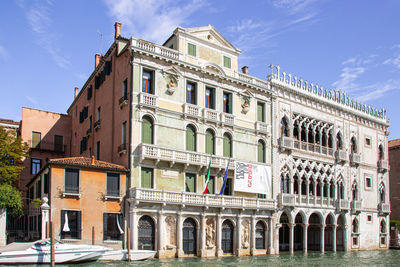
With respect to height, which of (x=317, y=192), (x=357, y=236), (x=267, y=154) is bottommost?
(x=357, y=236)

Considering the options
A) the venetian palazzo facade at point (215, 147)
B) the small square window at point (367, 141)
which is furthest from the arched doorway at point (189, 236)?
the small square window at point (367, 141)

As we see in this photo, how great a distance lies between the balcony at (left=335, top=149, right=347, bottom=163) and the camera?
39812 millimetres

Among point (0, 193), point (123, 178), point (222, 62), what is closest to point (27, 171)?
point (0, 193)

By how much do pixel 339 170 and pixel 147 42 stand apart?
20.8 metres

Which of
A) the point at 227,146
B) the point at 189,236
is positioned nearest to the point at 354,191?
the point at 227,146

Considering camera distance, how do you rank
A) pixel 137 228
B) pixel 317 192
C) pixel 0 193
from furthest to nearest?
pixel 317 192 < pixel 0 193 < pixel 137 228

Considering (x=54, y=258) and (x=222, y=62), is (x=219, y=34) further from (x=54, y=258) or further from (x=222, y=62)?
(x=54, y=258)

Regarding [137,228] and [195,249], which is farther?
[195,249]

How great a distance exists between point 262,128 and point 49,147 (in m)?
19.1

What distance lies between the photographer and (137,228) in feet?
86.7

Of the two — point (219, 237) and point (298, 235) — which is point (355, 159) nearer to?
point (298, 235)

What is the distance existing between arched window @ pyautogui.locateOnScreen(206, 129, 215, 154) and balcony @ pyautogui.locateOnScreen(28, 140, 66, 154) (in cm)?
1650

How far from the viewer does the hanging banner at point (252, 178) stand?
31.1 metres

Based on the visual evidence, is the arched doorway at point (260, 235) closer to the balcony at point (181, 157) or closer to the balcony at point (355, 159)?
the balcony at point (181, 157)
